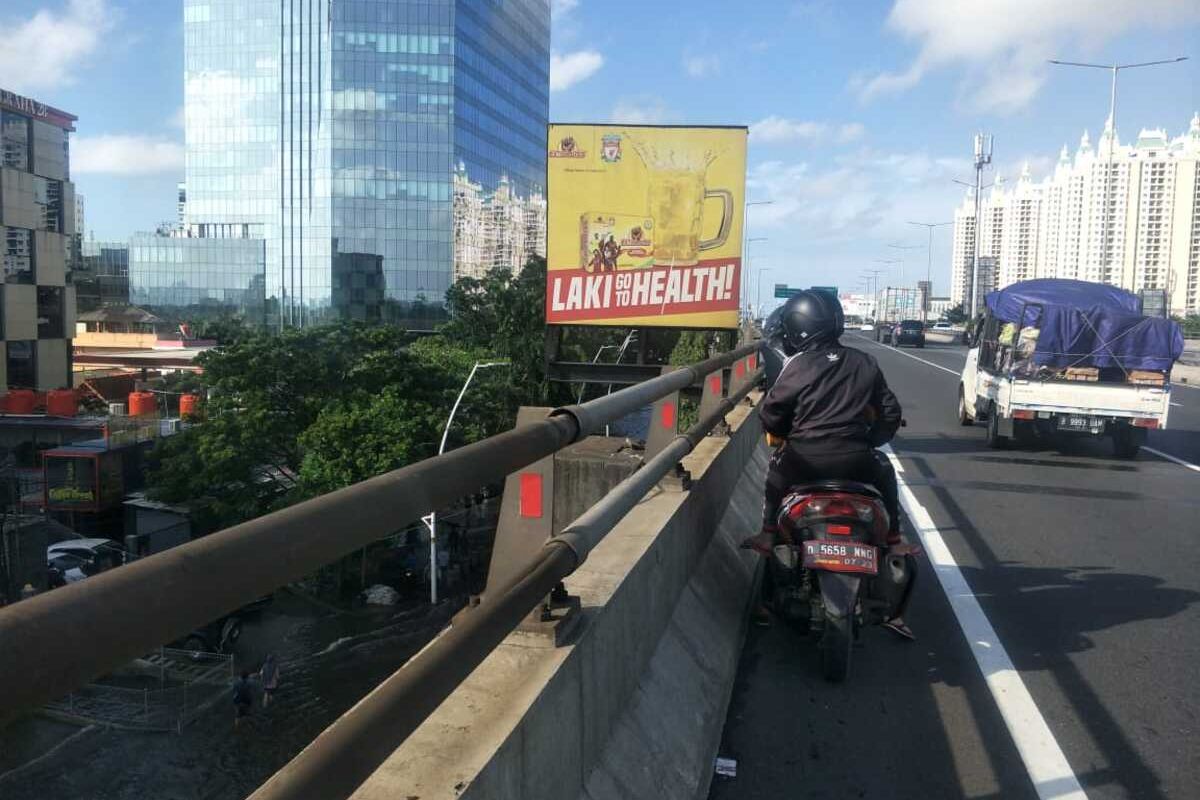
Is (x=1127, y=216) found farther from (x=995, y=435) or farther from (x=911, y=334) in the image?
(x=995, y=435)

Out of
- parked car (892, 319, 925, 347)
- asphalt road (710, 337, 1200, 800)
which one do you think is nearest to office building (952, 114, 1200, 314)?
parked car (892, 319, 925, 347)

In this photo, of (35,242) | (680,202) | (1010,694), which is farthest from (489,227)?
(1010,694)

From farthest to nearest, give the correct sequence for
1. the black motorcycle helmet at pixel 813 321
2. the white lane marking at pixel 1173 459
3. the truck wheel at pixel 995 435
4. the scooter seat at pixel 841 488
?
the truck wheel at pixel 995 435 < the white lane marking at pixel 1173 459 < the black motorcycle helmet at pixel 813 321 < the scooter seat at pixel 841 488

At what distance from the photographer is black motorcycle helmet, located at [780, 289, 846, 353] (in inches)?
204

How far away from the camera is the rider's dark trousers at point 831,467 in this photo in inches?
191

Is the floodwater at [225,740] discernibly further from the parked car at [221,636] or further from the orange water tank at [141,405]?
the orange water tank at [141,405]

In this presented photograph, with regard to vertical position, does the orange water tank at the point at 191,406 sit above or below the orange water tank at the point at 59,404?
above

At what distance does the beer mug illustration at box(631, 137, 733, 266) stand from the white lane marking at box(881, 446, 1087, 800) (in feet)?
31.7

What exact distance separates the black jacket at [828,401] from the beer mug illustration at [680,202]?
11151mm

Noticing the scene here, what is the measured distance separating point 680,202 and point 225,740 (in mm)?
23442

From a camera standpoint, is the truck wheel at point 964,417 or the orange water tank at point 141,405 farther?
the orange water tank at point 141,405

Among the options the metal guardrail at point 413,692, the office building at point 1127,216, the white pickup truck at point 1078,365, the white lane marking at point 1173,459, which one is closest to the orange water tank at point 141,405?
the white pickup truck at point 1078,365

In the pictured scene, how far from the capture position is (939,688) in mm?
4492

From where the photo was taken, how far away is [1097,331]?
1406cm
